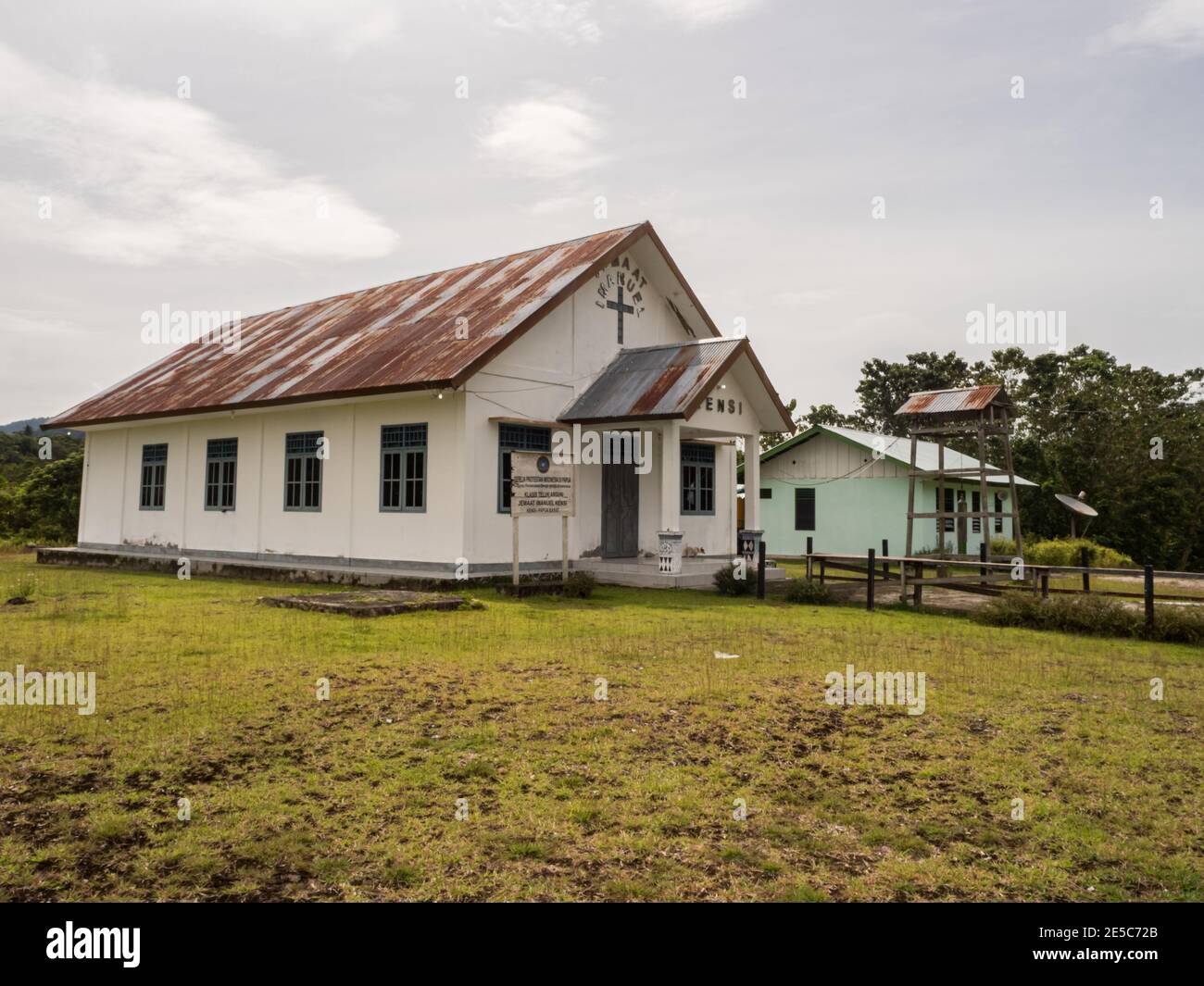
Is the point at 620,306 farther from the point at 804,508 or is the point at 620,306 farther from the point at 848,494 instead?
the point at 804,508

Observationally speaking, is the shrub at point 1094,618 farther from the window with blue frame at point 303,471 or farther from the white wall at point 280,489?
the window with blue frame at point 303,471

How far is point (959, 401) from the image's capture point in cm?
1959

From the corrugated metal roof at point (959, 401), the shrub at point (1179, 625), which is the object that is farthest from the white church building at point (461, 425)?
the shrub at point (1179, 625)

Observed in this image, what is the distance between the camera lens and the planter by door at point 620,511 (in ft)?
61.9

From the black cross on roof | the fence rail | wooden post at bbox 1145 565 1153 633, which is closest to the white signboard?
the fence rail

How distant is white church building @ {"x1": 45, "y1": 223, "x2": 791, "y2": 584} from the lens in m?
16.5

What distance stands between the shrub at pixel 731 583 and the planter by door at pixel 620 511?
3.14 meters

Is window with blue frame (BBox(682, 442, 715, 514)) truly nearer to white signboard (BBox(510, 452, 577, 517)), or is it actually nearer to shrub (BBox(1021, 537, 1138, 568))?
white signboard (BBox(510, 452, 577, 517))

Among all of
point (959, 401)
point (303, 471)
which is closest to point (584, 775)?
point (303, 471)

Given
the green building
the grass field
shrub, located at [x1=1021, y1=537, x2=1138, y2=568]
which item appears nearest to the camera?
the grass field

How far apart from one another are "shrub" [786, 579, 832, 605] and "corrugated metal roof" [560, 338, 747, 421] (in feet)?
12.1
